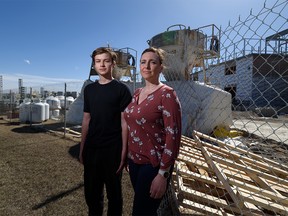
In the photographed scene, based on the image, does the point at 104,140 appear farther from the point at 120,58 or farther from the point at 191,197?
the point at 120,58

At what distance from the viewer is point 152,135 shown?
181cm

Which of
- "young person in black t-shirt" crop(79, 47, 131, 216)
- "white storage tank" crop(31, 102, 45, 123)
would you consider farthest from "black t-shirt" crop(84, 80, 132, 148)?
"white storage tank" crop(31, 102, 45, 123)

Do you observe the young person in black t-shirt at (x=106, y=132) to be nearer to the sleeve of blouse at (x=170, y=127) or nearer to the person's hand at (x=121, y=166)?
the person's hand at (x=121, y=166)

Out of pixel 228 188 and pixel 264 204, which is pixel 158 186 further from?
pixel 264 204

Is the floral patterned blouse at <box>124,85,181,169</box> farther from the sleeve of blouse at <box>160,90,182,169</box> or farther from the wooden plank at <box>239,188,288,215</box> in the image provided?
the wooden plank at <box>239,188,288,215</box>

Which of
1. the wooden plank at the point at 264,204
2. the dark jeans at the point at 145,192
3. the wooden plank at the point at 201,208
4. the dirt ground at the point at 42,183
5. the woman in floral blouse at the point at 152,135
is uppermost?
the woman in floral blouse at the point at 152,135

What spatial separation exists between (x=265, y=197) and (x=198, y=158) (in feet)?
3.75

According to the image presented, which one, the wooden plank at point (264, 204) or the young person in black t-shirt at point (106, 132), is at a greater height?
the young person in black t-shirt at point (106, 132)

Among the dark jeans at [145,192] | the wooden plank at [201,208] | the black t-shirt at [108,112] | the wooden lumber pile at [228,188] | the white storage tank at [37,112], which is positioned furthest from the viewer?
the white storage tank at [37,112]

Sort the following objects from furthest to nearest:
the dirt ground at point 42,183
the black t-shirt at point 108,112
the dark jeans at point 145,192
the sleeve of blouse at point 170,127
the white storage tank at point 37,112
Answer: the white storage tank at point 37,112 → the dirt ground at point 42,183 → the black t-shirt at point 108,112 → the dark jeans at point 145,192 → the sleeve of blouse at point 170,127

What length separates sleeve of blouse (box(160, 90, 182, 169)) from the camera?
167 centimetres

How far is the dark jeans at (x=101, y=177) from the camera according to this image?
243 centimetres

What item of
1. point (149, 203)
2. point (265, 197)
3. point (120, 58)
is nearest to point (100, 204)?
point (149, 203)

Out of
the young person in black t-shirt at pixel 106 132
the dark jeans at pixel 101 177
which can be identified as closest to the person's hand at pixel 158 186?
the young person in black t-shirt at pixel 106 132
